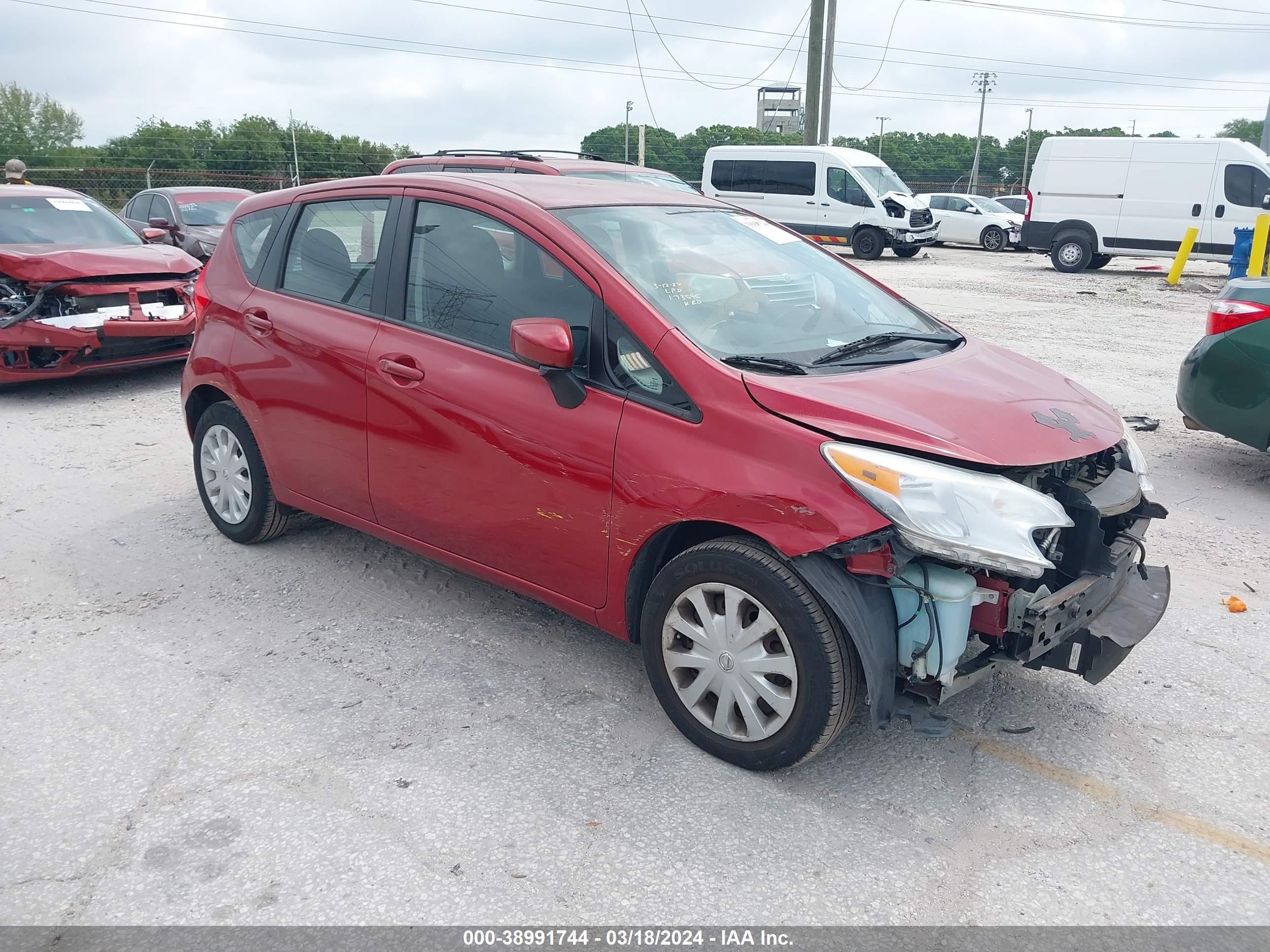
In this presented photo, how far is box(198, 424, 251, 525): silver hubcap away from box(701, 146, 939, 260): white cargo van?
64.6ft

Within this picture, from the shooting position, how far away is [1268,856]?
111 inches

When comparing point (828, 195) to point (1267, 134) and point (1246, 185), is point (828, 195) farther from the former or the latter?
point (1267, 134)

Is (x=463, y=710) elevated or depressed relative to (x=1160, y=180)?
depressed

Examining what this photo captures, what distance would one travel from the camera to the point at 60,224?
938 centimetres

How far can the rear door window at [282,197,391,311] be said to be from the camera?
421cm

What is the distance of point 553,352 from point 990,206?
1118 inches

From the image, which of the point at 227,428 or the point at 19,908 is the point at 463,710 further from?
the point at 227,428

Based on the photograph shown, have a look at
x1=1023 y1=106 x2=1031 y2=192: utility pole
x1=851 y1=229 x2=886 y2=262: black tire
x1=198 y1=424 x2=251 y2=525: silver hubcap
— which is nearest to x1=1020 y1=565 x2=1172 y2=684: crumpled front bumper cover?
x1=198 y1=424 x2=251 y2=525: silver hubcap

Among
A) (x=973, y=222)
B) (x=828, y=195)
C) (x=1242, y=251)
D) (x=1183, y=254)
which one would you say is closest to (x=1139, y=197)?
(x=1183, y=254)

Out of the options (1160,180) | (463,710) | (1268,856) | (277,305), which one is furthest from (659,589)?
(1160,180)

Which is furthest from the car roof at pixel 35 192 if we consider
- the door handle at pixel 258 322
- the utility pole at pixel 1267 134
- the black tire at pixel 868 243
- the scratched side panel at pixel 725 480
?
the utility pole at pixel 1267 134

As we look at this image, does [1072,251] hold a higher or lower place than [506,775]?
higher

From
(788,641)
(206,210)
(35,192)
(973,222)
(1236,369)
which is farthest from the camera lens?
(973,222)

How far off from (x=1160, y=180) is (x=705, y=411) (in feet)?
65.0
